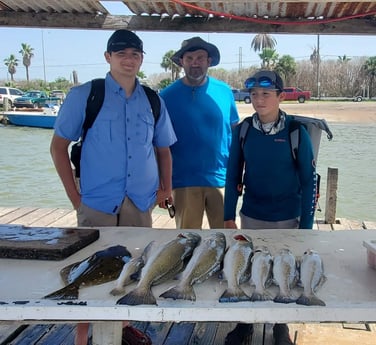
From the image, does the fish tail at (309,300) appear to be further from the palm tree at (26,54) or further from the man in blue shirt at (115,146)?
the palm tree at (26,54)

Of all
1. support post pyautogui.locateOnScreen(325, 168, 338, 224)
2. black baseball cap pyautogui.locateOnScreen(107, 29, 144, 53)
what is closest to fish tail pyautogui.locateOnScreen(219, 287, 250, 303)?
black baseball cap pyautogui.locateOnScreen(107, 29, 144, 53)

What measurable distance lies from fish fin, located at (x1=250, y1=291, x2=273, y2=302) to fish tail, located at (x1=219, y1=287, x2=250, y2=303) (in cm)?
2

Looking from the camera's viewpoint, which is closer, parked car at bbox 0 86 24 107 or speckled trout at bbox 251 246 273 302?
speckled trout at bbox 251 246 273 302

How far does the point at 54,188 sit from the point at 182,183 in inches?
445

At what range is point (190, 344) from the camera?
11.0 feet

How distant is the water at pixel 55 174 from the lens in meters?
12.4

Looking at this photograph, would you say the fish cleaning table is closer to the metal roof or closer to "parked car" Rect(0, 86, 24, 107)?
the metal roof

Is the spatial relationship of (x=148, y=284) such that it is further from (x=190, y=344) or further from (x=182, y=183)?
(x=182, y=183)

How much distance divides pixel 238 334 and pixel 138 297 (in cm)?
159

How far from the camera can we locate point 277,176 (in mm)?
3225

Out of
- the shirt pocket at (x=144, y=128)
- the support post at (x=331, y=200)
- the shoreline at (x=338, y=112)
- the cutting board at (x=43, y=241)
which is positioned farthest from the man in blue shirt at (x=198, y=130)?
the shoreline at (x=338, y=112)

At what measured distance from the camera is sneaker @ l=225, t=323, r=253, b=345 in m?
→ 3.21

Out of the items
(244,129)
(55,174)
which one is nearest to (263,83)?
(244,129)

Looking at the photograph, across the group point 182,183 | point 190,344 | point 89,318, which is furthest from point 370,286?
point 182,183
